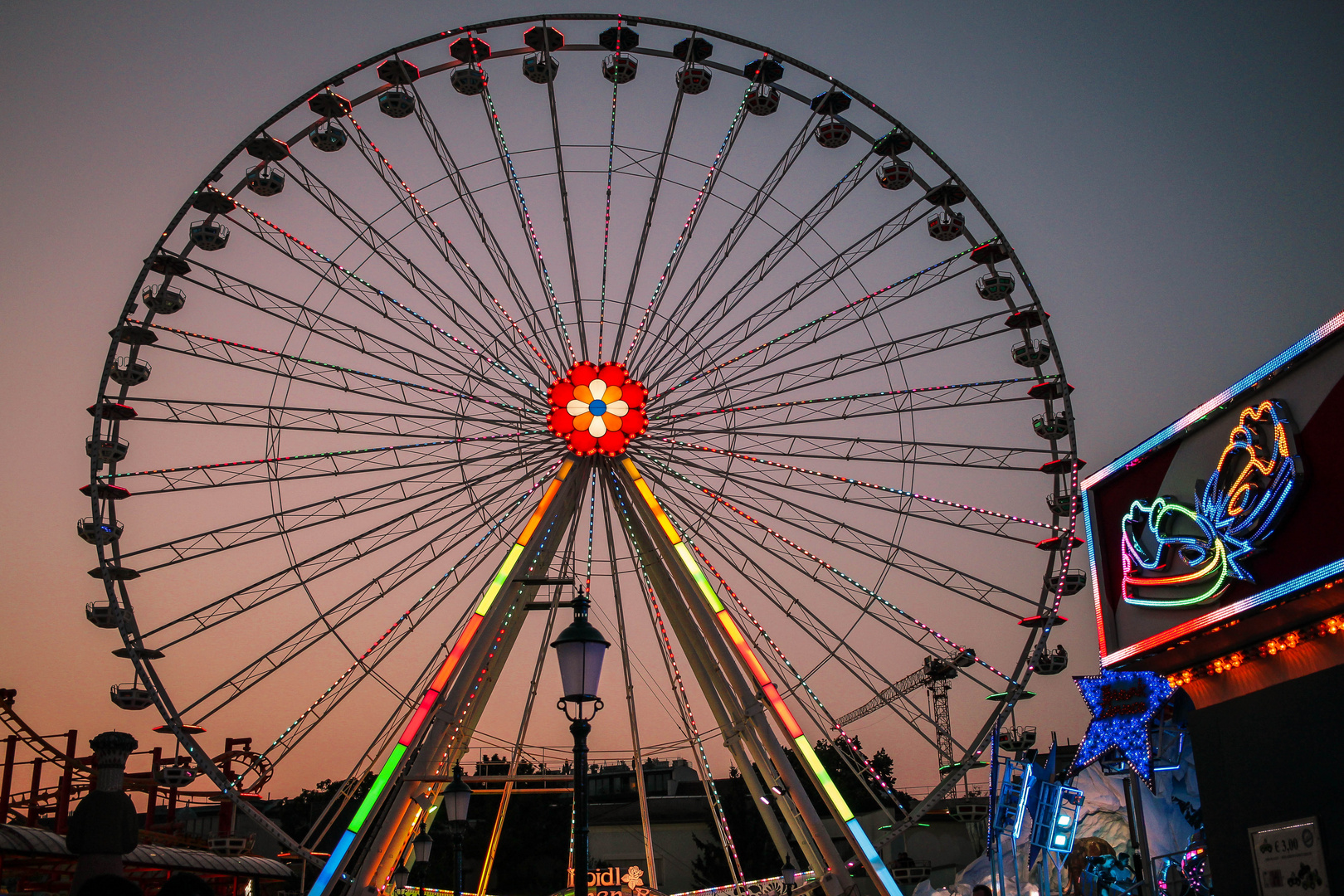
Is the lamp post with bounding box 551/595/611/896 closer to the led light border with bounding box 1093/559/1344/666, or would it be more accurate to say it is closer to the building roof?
the building roof

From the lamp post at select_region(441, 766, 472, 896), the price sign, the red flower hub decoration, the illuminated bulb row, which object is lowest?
the price sign

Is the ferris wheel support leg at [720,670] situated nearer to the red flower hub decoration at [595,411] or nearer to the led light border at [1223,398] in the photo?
the red flower hub decoration at [595,411]

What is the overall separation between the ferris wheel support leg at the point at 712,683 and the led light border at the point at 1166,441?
633 centimetres

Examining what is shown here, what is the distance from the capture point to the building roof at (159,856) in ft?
50.3

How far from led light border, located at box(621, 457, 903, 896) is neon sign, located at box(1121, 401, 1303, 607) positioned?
605 centimetres

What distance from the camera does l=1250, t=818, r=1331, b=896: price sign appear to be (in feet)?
31.3

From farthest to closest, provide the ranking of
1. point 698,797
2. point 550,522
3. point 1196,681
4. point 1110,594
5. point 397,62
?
point 698,797 < point 397,62 < point 550,522 < point 1110,594 < point 1196,681

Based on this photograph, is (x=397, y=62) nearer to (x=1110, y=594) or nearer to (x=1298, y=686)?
(x=1110, y=594)

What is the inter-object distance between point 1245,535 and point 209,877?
24890 mm

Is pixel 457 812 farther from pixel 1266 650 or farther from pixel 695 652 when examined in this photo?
pixel 1266 650

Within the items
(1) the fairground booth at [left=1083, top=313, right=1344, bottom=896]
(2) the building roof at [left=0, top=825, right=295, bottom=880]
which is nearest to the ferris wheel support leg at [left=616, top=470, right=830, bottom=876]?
(1) the fairground booth at [left=1083, top=313, right=1344, bottom=896]

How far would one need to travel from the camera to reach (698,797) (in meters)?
45.6

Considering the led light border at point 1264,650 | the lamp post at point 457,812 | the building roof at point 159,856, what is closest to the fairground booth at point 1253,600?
the led light border at point 1264,650

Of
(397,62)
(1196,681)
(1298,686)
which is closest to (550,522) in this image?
(397,62)
